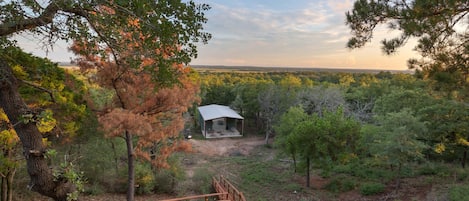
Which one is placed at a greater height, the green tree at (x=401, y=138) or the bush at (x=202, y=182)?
the green tree at (x=401, y=138)

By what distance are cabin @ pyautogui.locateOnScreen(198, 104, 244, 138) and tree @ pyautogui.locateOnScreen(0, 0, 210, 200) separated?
2294cm

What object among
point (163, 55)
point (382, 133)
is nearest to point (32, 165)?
point (163, 55)

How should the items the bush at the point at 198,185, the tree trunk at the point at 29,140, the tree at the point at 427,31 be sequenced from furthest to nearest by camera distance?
1. the bush at the point at 198,185
2. the tree at the point at 427,31
3. the tree trunk at the point at 29,140

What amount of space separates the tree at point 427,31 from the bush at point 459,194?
5.42m

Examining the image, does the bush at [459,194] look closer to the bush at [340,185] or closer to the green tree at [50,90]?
the bush at [340,185]

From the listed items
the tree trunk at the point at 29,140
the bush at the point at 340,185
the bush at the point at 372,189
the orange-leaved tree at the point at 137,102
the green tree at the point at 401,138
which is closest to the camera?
the tree trunk at the point at 29,140

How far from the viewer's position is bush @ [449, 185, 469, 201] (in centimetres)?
923

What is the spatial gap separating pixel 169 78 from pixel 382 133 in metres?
11.7

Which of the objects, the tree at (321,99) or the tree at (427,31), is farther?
the tree at (321,99)

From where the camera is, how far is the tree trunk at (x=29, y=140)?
3273 millimetres

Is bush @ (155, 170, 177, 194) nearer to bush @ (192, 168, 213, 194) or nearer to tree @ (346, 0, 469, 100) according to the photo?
bush @ (192, 168, 213, 194)

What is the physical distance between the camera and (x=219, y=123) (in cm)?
2862

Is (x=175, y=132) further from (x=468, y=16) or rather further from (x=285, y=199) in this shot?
(x=468, y=16)

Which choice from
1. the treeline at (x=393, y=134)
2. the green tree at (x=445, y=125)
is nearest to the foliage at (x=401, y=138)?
the treeline at (x=393, y=134)
